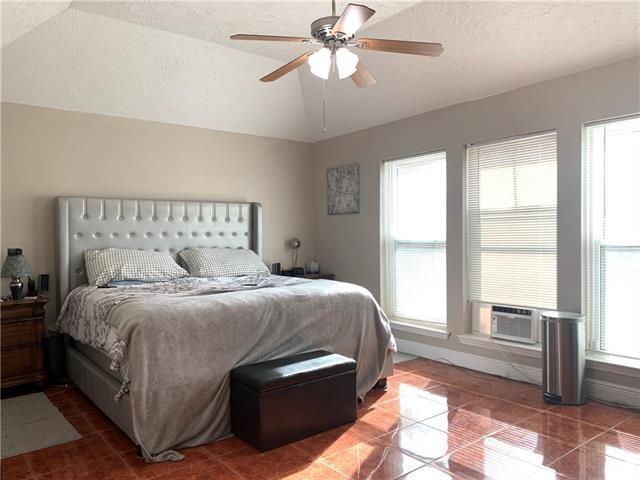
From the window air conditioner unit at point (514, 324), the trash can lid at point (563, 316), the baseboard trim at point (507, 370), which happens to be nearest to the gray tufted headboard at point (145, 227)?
the baseboard trim at point (507, 370)

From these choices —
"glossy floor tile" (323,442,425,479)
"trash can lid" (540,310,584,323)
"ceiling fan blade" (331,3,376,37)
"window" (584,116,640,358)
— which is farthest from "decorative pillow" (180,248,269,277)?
"window" (584,116,640,358)

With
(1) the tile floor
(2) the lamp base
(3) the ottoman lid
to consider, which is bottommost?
(1) the tile floor

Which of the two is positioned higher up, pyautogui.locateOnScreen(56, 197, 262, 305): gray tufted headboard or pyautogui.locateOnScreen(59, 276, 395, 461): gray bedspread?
pyautogui.locateOnScreen(56, 197, 262, 305): gray tufted headboard

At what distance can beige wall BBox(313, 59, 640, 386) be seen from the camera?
350 centimetres

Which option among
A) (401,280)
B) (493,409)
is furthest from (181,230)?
(493,409)

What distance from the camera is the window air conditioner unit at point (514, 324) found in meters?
3.88

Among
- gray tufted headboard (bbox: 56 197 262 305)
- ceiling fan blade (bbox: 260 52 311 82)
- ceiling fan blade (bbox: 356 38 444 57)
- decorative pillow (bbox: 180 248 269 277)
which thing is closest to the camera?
ceiling fan blade (bbox: 356 38 444 57)

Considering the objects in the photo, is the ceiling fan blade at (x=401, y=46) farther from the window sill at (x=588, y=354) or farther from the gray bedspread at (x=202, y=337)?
the window sill at (x=588, y=354)

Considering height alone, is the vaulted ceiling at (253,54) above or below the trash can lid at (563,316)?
above

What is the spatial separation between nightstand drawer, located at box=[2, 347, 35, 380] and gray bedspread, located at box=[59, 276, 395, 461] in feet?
1.52

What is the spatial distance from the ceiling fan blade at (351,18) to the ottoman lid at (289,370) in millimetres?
1878

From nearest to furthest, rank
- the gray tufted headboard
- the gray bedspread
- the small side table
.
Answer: the gray bedspread, the gray tufted headboard, the small side table

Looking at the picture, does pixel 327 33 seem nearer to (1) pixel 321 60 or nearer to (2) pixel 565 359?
(1) pixel 321 60

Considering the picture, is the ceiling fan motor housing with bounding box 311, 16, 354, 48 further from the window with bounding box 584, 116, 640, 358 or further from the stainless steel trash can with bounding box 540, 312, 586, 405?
the stainless steel trash can with bounding box 540, 312, 586, 405
